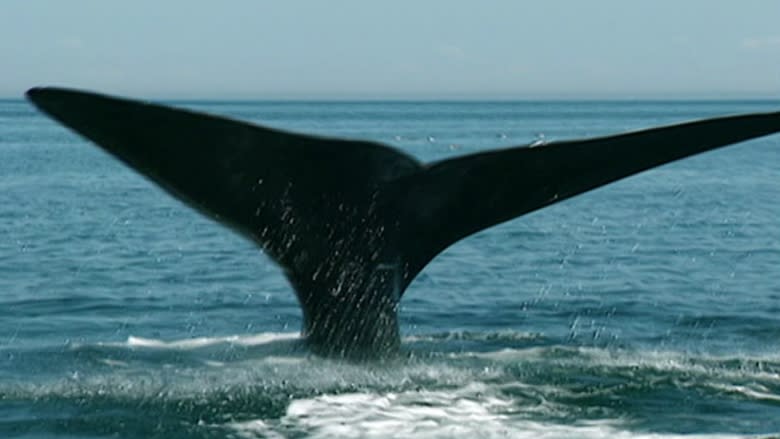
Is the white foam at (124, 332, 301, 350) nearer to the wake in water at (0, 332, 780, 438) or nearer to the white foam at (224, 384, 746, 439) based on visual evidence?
the wake in water at (0, 332, 780, 438)

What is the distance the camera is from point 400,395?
896 centimetres

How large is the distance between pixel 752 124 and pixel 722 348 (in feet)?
18.3

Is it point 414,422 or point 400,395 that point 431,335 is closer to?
point 400,395

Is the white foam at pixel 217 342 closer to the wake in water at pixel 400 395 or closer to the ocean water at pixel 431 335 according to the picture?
the ocean water at pixel 431 335

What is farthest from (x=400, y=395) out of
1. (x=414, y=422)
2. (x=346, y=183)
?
(x=346, y=183)

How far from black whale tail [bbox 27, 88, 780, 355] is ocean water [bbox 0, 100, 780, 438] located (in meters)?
0.39

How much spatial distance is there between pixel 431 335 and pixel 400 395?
11.1 feet

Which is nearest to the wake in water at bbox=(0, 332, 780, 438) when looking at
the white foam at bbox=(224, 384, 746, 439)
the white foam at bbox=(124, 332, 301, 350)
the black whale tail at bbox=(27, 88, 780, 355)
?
the white foam at bbox=(224, 384, 746, 439)

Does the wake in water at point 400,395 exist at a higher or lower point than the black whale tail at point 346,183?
lower

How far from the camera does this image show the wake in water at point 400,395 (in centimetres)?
851

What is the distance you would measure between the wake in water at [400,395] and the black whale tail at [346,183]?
450mm

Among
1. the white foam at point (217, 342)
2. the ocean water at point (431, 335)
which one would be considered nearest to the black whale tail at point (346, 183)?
the ocean water at point (431, 335)

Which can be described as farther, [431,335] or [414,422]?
[431,335]

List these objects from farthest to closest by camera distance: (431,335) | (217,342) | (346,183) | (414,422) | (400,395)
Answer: (431,335) → (217,342) → (400,395) → (414,422) → (346,183)
